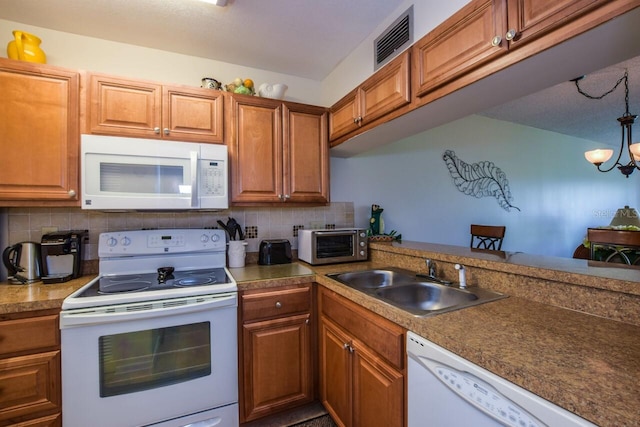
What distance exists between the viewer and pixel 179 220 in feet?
6.59

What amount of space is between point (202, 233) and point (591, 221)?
6399 millimetres

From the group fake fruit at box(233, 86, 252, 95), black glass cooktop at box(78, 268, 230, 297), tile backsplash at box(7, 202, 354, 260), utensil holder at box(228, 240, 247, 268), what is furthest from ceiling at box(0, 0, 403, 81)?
black glass cooktop at box(78, 268, 230, 297)

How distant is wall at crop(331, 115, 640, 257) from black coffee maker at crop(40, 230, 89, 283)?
1.84 metres

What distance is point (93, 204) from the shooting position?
4.96 feet

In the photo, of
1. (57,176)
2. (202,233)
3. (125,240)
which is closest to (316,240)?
(202,233)

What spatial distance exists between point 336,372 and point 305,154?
57.9 inches

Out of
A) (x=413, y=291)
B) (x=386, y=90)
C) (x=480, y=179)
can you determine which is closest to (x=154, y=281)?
(x=413, y=291)

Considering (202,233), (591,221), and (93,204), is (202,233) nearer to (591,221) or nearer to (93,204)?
(93,204)

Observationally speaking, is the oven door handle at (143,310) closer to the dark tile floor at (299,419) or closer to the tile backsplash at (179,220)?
the tile backsplash at (179,220)

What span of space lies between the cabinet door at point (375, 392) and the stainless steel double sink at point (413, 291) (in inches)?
10.9

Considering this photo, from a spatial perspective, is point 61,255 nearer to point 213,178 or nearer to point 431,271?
point 213,178

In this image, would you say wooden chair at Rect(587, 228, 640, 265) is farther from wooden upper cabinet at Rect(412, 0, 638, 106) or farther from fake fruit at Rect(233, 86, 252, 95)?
fake fruit at Rect(233, 86, 252, 95)

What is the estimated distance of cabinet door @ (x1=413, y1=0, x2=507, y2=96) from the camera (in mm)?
1007

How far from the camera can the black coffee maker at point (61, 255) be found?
157 centimetres
